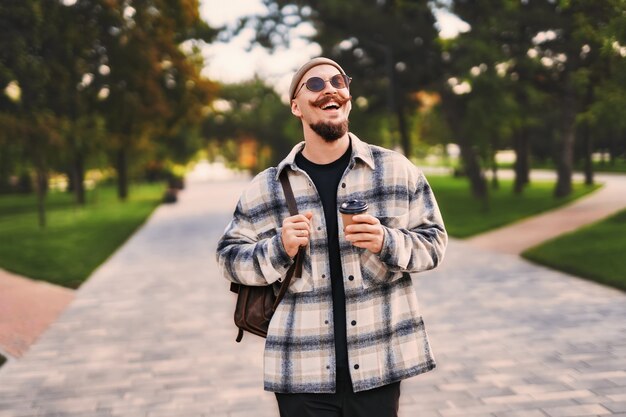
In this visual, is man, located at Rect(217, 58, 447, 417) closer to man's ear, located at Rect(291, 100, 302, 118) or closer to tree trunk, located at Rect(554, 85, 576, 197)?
man's ear, located at Rect(291, 100, 302, 118)

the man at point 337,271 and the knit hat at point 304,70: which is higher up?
the knit hat at point 304,70

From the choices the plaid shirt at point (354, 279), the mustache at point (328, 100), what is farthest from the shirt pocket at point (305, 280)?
the mustache at point (328, 100)

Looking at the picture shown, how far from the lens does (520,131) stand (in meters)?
31.1

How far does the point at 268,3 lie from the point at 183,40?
4.00m

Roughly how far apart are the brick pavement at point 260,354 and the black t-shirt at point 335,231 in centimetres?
254

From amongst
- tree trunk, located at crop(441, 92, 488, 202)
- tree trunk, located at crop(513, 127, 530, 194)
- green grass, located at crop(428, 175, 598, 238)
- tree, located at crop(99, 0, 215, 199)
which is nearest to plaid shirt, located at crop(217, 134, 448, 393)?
green grass, located at crop(428, 175, 598, 238)

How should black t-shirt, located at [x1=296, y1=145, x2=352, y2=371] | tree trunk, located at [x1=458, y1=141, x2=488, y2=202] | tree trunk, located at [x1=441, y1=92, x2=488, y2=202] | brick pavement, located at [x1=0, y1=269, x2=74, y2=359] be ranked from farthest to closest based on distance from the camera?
tree trunk, located at [x1=441, y1=92, x2=488, y2=202] < tree trunk, located at [x1=458, y1=141, x2=488, y2=202] < brick pavement, located at [x1=0, y1=269, x2=74, y2=359] < black t-shirt, located at [x1=296, y1=145, x2=352, y2=371]

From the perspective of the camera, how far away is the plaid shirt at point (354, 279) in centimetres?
258

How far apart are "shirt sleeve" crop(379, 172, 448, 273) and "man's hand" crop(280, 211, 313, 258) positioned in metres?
0.27

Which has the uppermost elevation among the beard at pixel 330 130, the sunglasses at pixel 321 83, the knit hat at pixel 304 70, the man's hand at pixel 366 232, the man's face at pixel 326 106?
the knit hat at pixel 304 70

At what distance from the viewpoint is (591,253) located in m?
12.0

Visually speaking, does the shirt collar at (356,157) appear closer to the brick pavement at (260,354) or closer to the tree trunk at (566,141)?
the brick pavement at (260,354)

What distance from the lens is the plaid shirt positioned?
258 centimetres

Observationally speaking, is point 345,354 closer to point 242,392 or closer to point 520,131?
point 242,392
